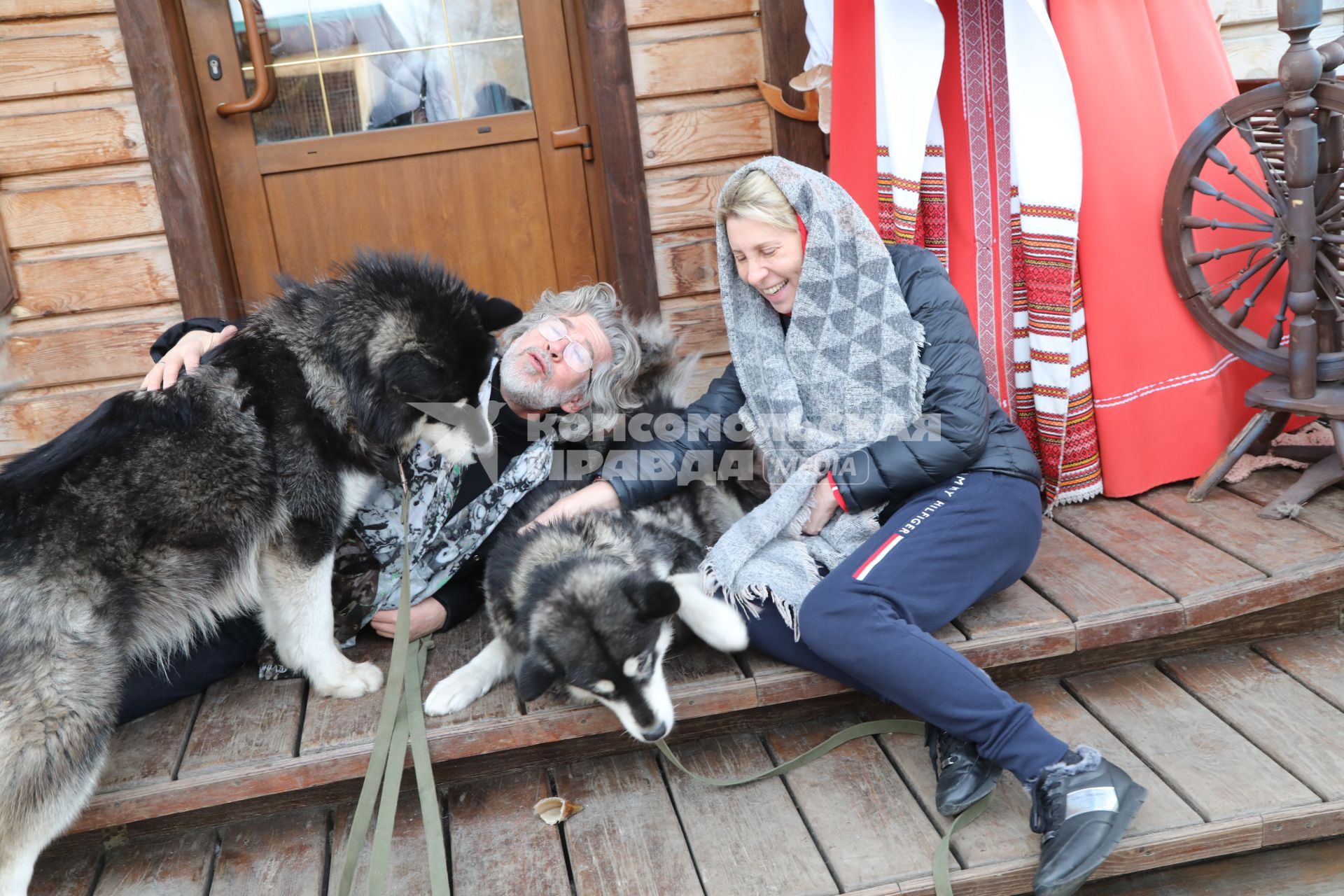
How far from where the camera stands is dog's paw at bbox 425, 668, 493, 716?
245 centimetres

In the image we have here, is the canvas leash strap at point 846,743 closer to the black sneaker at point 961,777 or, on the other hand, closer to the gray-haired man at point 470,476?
the black sneaker at point 961,777

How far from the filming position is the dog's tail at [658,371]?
3.10 m

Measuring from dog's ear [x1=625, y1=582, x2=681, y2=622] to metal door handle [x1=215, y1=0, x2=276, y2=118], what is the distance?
8.73ft

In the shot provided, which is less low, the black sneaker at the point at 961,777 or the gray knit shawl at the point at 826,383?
the gray knit shawl at the point at 826,383

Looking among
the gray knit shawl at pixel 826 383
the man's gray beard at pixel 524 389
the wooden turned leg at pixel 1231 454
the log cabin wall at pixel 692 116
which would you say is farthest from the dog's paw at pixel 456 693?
the wooden turned leg at pixel 1231 454

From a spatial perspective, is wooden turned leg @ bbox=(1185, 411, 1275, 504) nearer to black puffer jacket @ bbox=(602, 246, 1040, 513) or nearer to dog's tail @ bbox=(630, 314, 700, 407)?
black puffer jacket @ bbox=(602, 246, 1040, 513)

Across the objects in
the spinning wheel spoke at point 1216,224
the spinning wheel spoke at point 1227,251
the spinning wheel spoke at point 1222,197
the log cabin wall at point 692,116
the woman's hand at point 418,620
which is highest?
the log cabin wall at point 692,116

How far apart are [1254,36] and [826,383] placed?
2.60 metres

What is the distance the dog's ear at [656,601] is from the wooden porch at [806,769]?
0.34 meters

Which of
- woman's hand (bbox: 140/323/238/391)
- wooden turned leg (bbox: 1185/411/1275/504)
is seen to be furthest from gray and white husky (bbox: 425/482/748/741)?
wooden turned leg (bbox: 1185/411/1275/504)

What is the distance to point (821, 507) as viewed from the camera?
2.62 m

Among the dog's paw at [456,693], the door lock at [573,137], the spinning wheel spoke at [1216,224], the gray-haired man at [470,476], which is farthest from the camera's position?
the door lock at [573,137]

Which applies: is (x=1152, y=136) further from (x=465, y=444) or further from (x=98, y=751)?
(x=98, y=751)

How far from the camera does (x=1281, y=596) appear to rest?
264 centimetres
